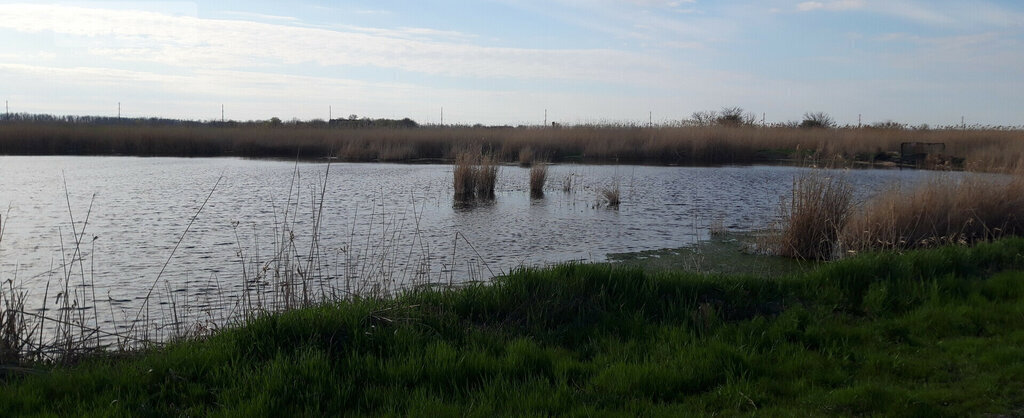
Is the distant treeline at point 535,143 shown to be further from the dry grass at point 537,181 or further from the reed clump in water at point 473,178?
the reed clump in water at point 473,178

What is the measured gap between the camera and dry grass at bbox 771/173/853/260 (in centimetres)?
1011

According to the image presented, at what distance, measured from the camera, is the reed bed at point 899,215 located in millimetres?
9977

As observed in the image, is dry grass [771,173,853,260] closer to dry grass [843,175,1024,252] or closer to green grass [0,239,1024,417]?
dry grass [843,175,1024,252]

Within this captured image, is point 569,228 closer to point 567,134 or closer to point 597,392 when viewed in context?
point 597,392

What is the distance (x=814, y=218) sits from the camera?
33.3ft

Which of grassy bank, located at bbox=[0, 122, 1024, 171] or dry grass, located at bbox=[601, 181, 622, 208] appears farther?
grassy bank, located at bbox=[0, 122, 1024, 171]

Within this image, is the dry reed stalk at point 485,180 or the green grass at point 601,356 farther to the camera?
the dry reed stalk at point 485,180

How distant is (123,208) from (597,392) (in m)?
13.7

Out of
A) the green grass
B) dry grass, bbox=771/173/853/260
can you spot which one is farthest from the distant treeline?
the green grass

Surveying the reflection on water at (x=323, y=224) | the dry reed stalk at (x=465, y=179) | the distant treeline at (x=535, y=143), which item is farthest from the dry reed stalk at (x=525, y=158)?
the dry reed stalk at (x=465, y=179)

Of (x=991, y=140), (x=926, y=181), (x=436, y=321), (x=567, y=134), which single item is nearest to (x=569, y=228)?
(x=926, y=181)

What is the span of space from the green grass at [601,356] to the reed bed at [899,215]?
3948mm

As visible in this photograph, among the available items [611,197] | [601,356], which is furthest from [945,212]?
[601,356]

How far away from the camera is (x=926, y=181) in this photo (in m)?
11.3
